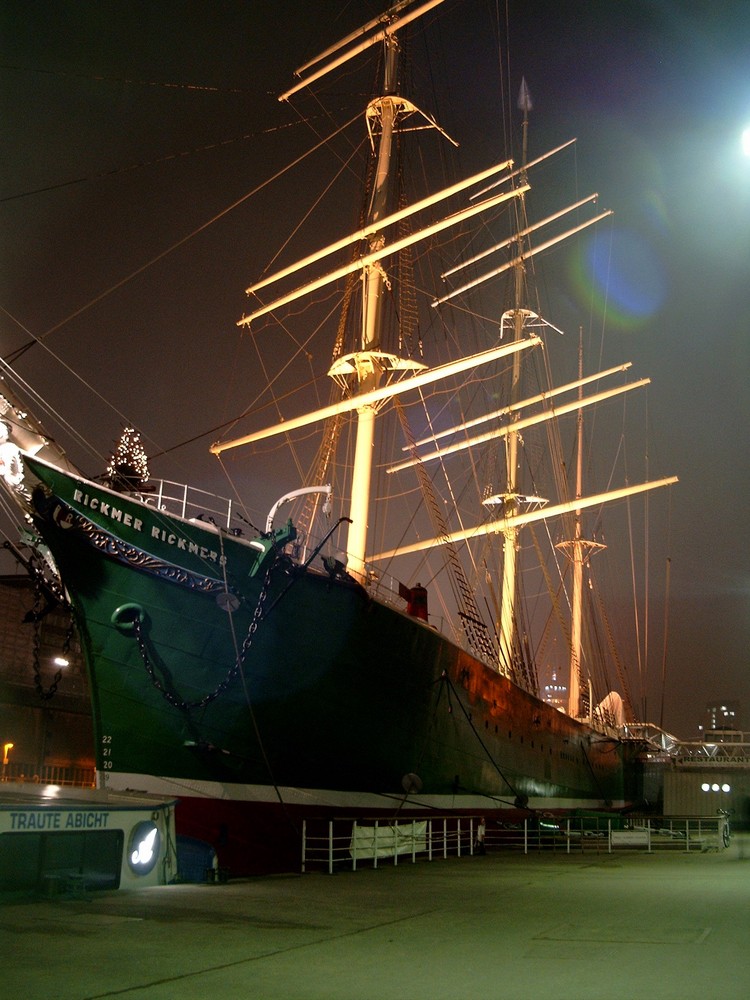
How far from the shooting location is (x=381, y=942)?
284 inches

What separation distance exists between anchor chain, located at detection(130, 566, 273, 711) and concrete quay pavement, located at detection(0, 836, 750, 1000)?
3272 mm

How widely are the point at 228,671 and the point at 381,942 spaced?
731 cm

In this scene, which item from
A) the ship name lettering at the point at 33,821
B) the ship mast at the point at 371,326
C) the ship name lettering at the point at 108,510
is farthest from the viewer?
the ship mast at the point at 371,326

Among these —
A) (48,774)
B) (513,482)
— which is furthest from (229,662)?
(513,482)

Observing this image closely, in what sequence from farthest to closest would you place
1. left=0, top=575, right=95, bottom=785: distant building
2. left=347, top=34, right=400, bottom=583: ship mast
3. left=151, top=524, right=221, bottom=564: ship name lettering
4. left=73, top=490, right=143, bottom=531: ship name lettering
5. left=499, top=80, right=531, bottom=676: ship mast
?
left=499, top=80, right=531, bottom=676: ship mast → left=0, top=575, right=95, bottom=785: distant building → left=347, top=34, right=400, bottom=583: ship mast → left=151, top=524, right=221, bottom=564: ship name lettering → left=73, top=490, right=143, bottom=531: ship name lettering

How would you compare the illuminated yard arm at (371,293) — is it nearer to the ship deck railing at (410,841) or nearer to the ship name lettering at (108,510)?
the ship deck railing at (410,841)

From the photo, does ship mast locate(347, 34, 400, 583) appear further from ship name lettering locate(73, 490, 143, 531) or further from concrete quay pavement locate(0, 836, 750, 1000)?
concrete quay pavement locate(0, 836, 750, 1000)

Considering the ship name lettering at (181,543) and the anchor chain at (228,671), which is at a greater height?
the ship name lettering at (181,543)

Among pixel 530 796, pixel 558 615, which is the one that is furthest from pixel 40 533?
pixel 558 615

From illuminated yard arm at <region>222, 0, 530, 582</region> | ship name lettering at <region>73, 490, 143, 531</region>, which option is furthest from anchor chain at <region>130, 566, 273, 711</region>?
illuminated yard arm at <region>222, 0, 530, 582</region>

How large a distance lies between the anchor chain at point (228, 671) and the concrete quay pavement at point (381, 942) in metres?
3.27

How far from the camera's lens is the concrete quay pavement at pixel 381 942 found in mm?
5520

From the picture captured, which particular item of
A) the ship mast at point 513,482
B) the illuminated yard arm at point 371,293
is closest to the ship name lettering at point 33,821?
the illuminated yard arm at point 371,293

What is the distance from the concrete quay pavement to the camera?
5.52m
